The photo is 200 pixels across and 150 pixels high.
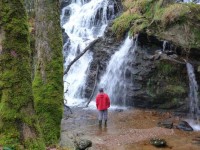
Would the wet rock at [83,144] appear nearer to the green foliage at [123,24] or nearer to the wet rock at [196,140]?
the wet rock at [196,140]

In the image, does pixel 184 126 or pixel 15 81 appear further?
pixel 184 126

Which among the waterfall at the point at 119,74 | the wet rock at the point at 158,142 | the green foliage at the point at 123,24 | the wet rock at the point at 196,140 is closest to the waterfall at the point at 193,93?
the waterfall at the point at 119,74

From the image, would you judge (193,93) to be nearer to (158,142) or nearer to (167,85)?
(167,85)

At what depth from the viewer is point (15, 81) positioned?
5367 mm

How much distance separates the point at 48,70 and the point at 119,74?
34.6 ft

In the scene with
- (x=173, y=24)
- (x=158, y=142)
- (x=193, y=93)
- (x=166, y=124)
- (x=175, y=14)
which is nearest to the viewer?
(x=158, y=142)

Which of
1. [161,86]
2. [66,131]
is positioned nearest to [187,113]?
[161,86]

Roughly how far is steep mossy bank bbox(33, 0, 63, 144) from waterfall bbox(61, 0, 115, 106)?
10.1m

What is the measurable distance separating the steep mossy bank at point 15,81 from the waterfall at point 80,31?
12.7 metres

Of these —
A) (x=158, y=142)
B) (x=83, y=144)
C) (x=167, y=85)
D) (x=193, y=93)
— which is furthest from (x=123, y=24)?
(x=83, y=144)

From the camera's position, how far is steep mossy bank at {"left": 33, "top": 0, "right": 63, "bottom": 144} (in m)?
8.05

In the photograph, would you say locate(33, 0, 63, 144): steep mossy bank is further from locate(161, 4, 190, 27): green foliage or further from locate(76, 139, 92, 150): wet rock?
locate(161, 4, 190, 27): green foliage

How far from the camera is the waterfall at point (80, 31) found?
20016 mm

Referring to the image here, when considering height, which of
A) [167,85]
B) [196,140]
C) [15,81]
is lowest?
[196,140]
